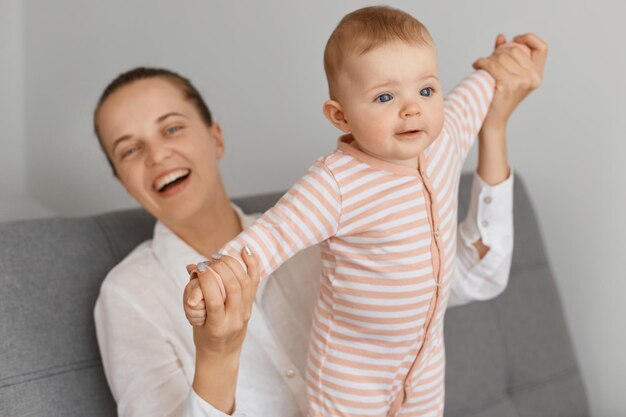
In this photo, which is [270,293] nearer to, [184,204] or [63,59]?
[184,204]

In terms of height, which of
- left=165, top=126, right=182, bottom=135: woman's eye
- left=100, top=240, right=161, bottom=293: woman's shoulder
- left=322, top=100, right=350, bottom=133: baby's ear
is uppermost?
left=322, top=100, right=350, bottom=133: baby's ear

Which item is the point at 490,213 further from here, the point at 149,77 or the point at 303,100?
the point at 303,100

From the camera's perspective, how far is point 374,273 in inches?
47.4

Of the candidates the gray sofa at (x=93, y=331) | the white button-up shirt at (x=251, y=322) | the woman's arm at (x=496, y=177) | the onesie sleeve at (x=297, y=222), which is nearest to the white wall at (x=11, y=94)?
the gray sofa at (x=93, y=331)

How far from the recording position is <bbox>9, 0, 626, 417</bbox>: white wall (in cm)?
212

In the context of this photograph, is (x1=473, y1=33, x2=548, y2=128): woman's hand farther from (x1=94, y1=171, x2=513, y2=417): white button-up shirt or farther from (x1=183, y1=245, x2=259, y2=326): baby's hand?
(x1=183, y1=245, x2=259, y2=326): baby's hand

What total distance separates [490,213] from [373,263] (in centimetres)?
34

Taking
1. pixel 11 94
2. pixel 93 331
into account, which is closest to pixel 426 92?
pixel 93 331

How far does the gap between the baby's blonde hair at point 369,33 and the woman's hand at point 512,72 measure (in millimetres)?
305

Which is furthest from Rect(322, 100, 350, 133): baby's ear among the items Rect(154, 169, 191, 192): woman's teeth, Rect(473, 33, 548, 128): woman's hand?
Rect(154, 169, 191, 192): woman's teeth

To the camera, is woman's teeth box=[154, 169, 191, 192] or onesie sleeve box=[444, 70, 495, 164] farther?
woman's teeth box=[154, 169, 191, 192]

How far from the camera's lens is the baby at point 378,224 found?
1133 millimetres

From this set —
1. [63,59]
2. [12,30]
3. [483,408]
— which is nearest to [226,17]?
[63,59]

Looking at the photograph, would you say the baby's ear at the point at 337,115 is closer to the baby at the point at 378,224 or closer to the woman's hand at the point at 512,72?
the baby at the point at 378,224
